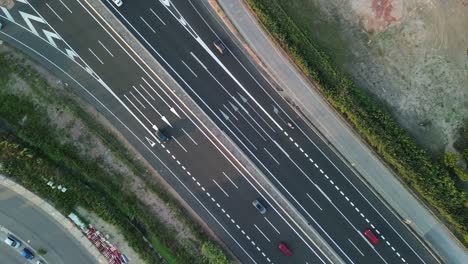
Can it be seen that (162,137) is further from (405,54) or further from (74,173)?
(405,54)

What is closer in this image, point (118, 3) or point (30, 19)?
point (118, 3)

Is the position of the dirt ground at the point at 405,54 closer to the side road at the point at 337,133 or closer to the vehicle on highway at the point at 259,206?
the side road at the point at 337,133

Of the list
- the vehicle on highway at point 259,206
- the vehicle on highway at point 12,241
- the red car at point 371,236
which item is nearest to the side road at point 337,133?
the red car at point 371,236

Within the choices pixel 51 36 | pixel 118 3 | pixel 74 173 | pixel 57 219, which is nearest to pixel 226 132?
pixel 74 173

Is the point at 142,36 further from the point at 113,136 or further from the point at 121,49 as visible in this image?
the point at 113,136

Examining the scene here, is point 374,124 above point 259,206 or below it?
above

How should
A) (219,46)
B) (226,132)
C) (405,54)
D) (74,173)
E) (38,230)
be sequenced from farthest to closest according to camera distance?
(405,54) < (226,132) < (74,173) < (219,46) < (38,230)

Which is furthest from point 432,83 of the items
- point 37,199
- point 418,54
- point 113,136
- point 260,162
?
point 37,199

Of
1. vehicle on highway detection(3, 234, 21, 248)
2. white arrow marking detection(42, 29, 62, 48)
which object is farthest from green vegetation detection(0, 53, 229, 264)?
vehicle on highway detection(3, 234, 21, 248)
